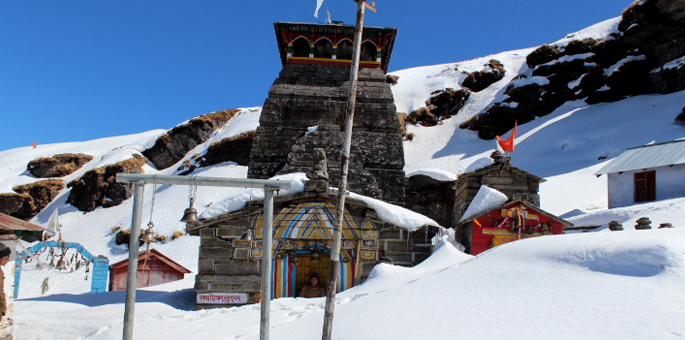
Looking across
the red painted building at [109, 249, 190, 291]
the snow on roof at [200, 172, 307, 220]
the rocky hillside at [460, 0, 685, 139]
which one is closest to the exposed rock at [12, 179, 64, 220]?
the red painted building at [109, 249, 190, 291]

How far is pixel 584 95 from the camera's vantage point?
183 feet

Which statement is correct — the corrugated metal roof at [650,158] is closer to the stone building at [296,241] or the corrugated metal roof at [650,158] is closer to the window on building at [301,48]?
the stone building at [296,241]

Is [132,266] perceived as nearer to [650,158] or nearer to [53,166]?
[650,158]

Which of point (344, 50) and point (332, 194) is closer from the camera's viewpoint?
point (332, 194)

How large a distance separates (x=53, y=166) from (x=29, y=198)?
7.87 m

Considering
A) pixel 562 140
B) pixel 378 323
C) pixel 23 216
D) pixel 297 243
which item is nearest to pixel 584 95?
pixel 562 140

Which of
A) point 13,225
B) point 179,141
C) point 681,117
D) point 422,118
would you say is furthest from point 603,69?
point 13,225

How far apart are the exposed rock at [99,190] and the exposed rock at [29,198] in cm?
263

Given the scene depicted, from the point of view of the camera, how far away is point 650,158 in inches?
939

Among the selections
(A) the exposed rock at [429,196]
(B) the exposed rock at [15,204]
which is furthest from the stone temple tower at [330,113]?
(B) the exposed rock at [15,204]

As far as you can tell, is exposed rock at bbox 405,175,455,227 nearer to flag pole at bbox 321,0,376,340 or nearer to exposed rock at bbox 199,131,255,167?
flag pole at bbox 321,0,376,340

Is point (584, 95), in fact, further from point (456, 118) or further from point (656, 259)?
point (656, 259)

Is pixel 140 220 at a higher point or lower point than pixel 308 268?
higher

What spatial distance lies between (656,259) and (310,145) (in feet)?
45.2
